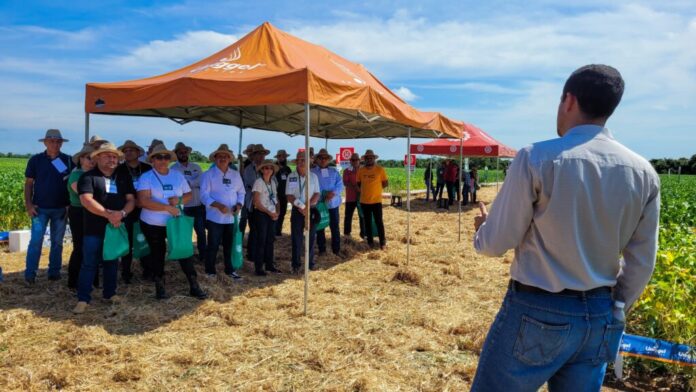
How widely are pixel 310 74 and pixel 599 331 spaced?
159 inches

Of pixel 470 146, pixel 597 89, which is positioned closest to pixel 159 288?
pixel 597 89

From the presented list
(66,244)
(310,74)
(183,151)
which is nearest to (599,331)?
(310,74)

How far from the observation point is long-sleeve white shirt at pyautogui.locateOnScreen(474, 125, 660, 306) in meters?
1.68

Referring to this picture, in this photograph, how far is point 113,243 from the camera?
502cm

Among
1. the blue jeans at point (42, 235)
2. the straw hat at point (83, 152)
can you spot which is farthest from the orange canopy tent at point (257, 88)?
the blue jeans at point (42, 235)

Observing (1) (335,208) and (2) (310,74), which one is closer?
(2) (310,74)

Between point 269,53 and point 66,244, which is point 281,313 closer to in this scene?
point 269,53

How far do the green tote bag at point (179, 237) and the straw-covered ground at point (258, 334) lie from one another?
2.06ft

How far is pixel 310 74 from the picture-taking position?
5102 mm

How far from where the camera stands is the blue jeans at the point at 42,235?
6.02 metres

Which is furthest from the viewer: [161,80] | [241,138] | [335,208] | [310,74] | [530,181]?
[241,138]

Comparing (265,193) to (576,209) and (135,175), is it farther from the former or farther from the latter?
(576,209)

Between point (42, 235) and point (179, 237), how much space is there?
2183 mm

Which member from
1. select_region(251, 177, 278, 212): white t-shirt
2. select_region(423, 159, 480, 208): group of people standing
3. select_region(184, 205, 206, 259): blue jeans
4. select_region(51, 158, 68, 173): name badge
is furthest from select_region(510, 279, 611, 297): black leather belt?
select_region(423, 159, 480, 208): group of people standing
